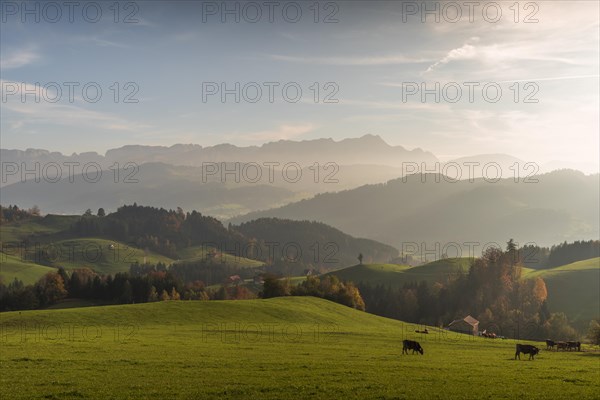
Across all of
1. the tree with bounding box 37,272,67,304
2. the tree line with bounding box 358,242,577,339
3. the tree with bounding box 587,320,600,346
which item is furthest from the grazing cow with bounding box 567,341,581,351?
the tree with bounding box 37,272,67,304

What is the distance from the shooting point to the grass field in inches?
1280

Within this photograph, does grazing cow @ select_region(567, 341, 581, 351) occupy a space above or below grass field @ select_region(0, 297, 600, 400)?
below

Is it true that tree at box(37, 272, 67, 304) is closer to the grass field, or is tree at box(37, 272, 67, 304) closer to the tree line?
the grass field

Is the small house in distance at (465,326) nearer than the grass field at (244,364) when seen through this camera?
No

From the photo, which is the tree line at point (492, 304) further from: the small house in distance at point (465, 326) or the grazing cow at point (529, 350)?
the grazing cow at point (529, 350)

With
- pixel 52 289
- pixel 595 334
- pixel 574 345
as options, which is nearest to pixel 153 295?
pixel 52 289

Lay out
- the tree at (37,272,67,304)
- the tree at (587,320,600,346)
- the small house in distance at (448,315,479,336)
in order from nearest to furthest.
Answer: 1. the tree at (587,320,600,346)
2. the small house in distance at (448,315,479,336)
3. the tree at (37,272,67,304)

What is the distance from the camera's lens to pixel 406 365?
43.9 meters

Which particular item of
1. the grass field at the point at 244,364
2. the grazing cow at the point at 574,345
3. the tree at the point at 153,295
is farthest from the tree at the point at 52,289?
the grazing cow at the point at 574,345

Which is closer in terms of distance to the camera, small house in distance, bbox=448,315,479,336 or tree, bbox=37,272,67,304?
small house in distance, bbox=448,315,479,336

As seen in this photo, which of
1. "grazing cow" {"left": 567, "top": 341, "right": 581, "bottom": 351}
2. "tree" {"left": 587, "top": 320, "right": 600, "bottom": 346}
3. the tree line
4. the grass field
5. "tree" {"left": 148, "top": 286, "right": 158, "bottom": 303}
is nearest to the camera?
the grass field

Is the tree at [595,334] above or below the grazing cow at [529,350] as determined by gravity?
below

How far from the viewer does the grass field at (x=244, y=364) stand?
32500 millimetres

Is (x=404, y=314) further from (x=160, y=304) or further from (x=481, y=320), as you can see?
(x=160, y=304)
